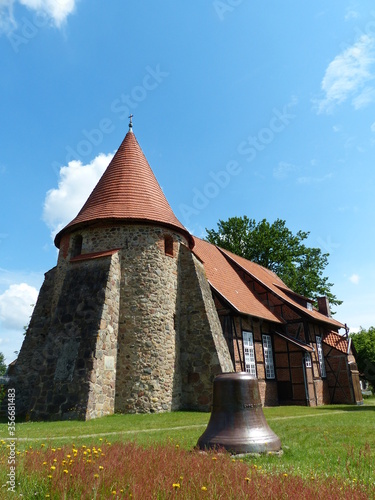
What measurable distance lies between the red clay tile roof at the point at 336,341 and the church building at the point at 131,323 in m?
5.04

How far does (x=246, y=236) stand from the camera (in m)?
32.4

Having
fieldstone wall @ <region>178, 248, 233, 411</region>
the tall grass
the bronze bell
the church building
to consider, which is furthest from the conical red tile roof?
the tall grass

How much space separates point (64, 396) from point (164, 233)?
6495 mm

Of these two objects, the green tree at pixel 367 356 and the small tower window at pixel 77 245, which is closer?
the small tower window at pixel 77 245

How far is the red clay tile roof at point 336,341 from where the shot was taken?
22.5 metres

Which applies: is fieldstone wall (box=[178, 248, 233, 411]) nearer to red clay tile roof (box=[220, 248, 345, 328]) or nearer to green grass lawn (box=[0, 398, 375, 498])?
green grass lawn (box=[0, 398, 375, 498])

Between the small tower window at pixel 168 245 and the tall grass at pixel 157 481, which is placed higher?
the small tower window at pixel 168 245

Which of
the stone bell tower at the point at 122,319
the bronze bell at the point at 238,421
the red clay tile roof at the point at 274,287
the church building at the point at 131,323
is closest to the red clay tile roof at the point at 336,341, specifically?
the red clay tile roof at the point at 274,287

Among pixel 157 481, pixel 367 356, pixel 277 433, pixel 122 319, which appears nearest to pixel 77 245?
pixel 122 319

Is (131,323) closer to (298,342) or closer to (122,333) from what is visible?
(122,333)

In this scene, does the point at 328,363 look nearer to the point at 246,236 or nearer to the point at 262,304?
the point at 262,304

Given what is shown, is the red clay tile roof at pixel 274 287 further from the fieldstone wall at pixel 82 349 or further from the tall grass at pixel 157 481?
the tall grass at pixel 157 481

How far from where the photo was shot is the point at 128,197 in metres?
14.7

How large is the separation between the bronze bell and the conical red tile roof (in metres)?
8.78
